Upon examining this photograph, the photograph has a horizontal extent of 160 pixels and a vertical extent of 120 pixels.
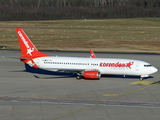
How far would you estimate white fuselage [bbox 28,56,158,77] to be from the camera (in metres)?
55.0

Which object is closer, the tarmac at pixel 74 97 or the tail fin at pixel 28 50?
the tarmac at pixel 74 97

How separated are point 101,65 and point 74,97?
13.4 meters

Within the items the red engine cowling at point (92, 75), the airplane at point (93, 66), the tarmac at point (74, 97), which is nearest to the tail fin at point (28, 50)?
the airplane at point (93, 66)

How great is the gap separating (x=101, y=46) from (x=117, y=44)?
271 inches

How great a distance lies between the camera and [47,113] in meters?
36.6

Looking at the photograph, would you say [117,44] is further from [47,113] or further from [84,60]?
[47,113]

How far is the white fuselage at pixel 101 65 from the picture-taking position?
5503 centimetres

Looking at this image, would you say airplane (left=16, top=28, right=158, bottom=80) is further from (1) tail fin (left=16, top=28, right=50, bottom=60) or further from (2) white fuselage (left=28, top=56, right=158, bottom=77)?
(1) tail fin (left=16, top=28, right=50, bottom=60)

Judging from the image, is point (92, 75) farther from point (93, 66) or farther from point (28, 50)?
point (28, 50)

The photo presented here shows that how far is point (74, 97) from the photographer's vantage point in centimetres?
4409

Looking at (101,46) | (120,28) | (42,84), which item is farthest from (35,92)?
(120,28)

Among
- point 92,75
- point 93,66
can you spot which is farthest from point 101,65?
point 92,75

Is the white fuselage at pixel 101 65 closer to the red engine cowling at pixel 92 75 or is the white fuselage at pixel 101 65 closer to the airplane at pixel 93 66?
the airplane at pixel 93 66

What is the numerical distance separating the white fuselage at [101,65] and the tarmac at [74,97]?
1908 millimetres
